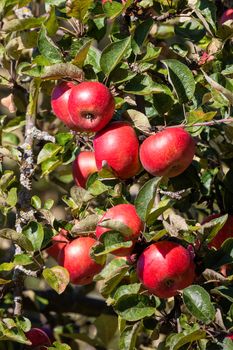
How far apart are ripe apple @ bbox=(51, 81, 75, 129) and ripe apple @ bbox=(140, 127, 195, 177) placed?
0.19 m

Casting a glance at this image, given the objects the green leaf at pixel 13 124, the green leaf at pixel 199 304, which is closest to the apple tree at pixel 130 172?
the green leaf at pixel 199 304

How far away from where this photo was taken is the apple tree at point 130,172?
1.45 metres

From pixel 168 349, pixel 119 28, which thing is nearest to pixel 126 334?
pixel 168 349

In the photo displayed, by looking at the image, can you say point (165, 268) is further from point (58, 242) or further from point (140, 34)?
point (140, 34)

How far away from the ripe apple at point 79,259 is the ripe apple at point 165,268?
16cm

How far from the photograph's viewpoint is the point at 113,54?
154cm

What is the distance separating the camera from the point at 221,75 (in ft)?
5.32

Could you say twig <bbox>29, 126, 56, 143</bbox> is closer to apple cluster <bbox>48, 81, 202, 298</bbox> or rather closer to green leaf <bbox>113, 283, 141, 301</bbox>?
apple cluster <bbox>48, 81, 202, 298</bbox>

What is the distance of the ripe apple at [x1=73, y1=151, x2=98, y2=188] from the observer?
1718 millimetres

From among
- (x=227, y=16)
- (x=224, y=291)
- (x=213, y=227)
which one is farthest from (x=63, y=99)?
(x=227, y=16)

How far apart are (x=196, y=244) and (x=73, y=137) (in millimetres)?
412

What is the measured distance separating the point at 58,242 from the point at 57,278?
13 cm

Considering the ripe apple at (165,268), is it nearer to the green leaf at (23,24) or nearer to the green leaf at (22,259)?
the green leaf at (22,259)

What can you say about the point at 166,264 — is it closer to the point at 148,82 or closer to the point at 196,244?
the point at 196,244
